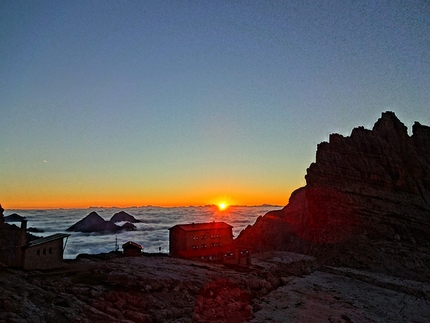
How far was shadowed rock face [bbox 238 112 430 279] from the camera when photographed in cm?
6675

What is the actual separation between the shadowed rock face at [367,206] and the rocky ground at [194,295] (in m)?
13.5

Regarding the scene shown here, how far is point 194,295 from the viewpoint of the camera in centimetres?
3609

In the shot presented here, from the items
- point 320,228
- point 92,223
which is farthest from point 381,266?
point 92,223

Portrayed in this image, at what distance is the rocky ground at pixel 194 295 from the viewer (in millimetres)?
27016

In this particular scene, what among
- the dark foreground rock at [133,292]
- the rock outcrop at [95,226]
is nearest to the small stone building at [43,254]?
the dark foreground rock at [133,292]

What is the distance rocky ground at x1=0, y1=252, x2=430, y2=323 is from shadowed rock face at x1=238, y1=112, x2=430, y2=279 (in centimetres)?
1350

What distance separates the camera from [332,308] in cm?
3828

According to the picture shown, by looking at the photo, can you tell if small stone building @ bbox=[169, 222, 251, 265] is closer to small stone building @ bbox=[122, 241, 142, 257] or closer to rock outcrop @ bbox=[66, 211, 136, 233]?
small stone building @ bbox=[122, 241, 142, 257]

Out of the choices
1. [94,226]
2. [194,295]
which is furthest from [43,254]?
[94,226]

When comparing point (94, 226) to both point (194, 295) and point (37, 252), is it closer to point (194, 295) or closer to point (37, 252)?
point (37, 252)

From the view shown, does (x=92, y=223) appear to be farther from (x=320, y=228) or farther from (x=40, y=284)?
(x=40, y=284)

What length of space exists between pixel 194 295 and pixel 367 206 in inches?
2179

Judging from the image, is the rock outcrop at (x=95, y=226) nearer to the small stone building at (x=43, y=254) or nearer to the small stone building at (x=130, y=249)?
the small stone building at (x=130, y=249)

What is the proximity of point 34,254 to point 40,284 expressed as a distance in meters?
7.61
